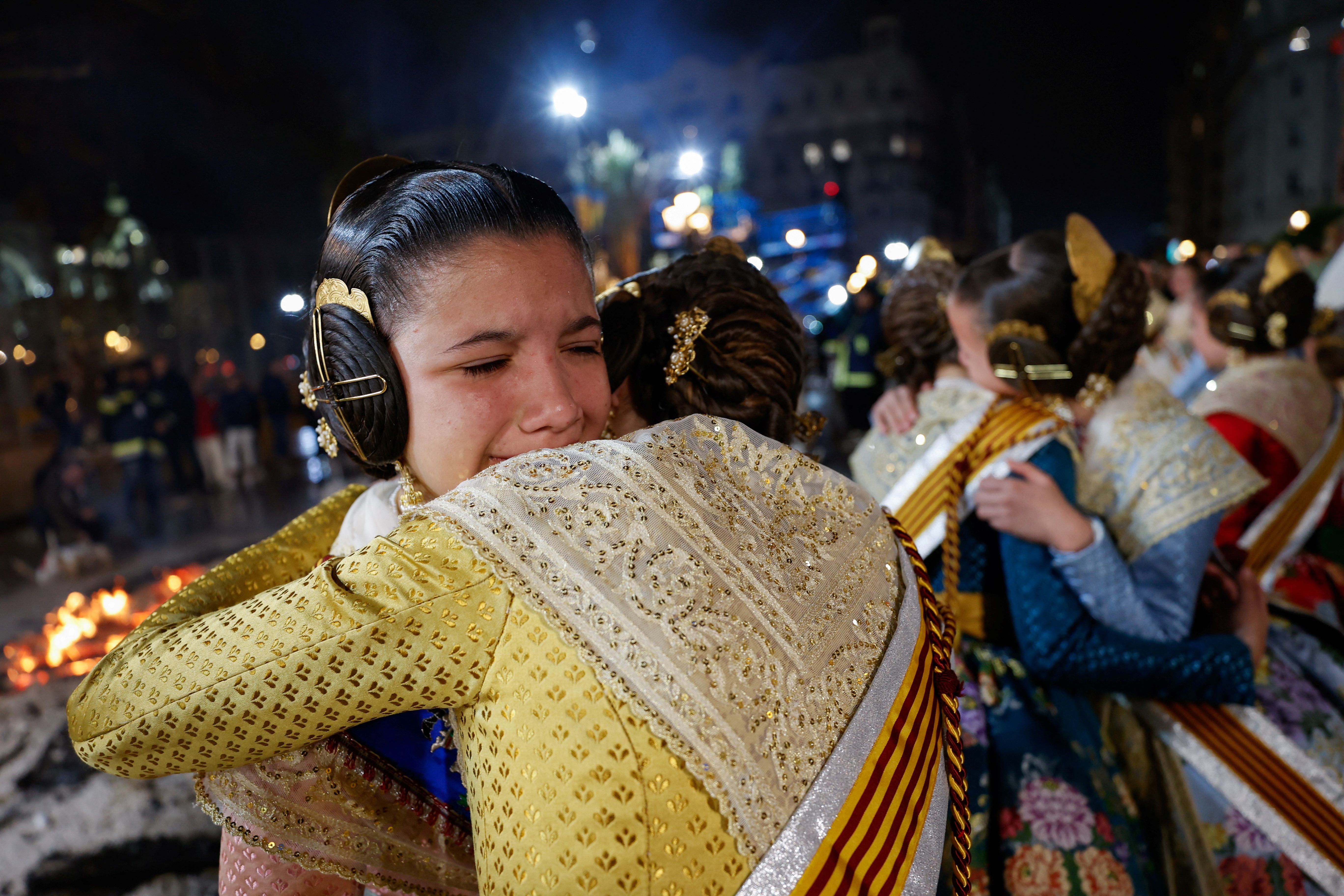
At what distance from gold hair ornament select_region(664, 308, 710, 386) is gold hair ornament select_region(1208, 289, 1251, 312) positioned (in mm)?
3539

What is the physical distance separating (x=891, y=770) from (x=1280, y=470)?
3.13 metres

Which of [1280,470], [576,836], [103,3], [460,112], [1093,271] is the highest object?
[103,3]

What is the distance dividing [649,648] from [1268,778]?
1947mm

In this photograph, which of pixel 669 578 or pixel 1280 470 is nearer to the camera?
pixel 669 578

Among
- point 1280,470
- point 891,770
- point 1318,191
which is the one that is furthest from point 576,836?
point 1318,191

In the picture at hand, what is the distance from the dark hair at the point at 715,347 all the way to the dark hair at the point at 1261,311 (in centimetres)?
333

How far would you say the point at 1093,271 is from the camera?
2.10m

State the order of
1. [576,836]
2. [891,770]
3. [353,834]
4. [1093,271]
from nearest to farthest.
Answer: [576,836]
[891,770]
[353,834]
[1093,271]

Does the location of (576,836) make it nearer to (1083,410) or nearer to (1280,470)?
(1083,410)

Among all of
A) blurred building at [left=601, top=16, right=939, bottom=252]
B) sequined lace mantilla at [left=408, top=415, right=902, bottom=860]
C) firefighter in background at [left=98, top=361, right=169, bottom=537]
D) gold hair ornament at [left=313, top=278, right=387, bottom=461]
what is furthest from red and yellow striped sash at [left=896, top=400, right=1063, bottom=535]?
blurred building at [left=601, top=16, right=939, bottom=252]

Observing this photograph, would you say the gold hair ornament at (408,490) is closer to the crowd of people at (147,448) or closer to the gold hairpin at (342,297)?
the gold hairpin at (342,297)

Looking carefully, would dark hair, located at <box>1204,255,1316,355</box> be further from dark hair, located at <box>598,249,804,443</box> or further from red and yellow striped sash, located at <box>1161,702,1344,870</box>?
dark hair, located at <box>598,249,804,443</box>

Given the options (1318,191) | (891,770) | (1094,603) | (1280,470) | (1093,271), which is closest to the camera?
(891,770)

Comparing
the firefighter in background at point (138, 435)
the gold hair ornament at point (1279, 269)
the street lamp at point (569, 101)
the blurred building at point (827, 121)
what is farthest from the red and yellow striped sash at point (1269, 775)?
the blurred building at point (827, 121)
